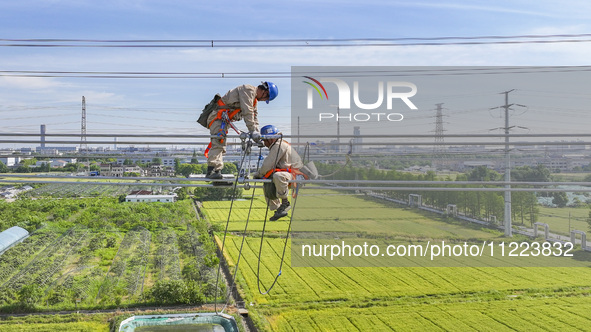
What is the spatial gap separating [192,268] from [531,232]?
2307 cm

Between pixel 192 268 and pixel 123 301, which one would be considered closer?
pixel 123 301

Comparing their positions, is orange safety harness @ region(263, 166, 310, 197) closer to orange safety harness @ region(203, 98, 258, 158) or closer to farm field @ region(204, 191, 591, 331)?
orange safety harness @ region(203, 98, 258, 158)

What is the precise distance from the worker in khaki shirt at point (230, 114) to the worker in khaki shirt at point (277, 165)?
6.4 inches

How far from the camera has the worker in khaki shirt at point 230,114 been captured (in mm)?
3980

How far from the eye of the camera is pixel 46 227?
1206 inches

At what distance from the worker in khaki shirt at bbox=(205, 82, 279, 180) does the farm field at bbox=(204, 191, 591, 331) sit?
Answer: 16078 mm

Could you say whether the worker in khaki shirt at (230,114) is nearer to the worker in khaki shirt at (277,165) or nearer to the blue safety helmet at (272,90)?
the blue safety helmet at (272,90)

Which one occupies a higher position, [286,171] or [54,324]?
[286,171]

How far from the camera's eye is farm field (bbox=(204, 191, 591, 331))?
2069 centimetres

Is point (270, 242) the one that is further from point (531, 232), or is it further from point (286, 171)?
point (286, 171)

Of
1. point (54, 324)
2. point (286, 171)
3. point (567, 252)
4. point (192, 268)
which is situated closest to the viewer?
point (286, 171)

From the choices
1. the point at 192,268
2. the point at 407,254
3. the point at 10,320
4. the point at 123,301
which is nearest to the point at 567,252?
the point at 407,254

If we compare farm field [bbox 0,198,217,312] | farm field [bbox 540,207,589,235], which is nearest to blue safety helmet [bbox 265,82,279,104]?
farm field [bbox 0,198,217,312]

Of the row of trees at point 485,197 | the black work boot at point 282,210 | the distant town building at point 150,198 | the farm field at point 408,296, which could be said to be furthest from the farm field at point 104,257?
the black work boot at point 282,210
